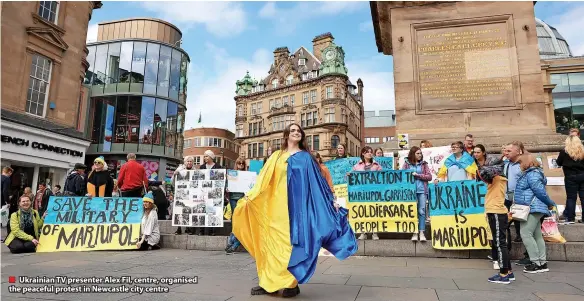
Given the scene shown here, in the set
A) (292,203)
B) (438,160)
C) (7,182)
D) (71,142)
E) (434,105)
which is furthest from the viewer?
(71,142)

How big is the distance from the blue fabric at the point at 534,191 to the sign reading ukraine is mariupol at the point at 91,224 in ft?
24.0

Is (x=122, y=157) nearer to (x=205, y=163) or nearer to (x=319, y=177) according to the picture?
(x=205, y=163)

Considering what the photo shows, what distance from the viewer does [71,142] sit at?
20.9 m

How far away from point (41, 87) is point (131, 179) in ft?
44.4

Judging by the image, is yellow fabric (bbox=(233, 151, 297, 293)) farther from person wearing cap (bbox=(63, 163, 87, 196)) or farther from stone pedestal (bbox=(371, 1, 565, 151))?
Answer: person wearing cap (bbox=(63, 163, 87, 196))

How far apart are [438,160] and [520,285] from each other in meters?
4.90

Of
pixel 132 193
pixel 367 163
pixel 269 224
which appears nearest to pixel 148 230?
pixel 132 193

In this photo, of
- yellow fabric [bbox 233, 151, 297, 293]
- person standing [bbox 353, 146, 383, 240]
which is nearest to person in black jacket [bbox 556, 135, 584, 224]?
person standing [bbox 353, 146, 383, 240]

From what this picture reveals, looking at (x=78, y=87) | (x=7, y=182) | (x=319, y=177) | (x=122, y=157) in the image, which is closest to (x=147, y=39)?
(x=122, y=157)

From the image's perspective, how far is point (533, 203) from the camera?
524cm

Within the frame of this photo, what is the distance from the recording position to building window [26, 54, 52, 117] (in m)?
18.3

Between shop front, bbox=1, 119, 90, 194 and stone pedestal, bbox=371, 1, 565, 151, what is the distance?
56.5 feet

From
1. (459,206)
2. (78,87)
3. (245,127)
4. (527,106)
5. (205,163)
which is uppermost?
(245,127)

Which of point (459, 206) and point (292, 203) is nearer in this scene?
point (292, 203)
